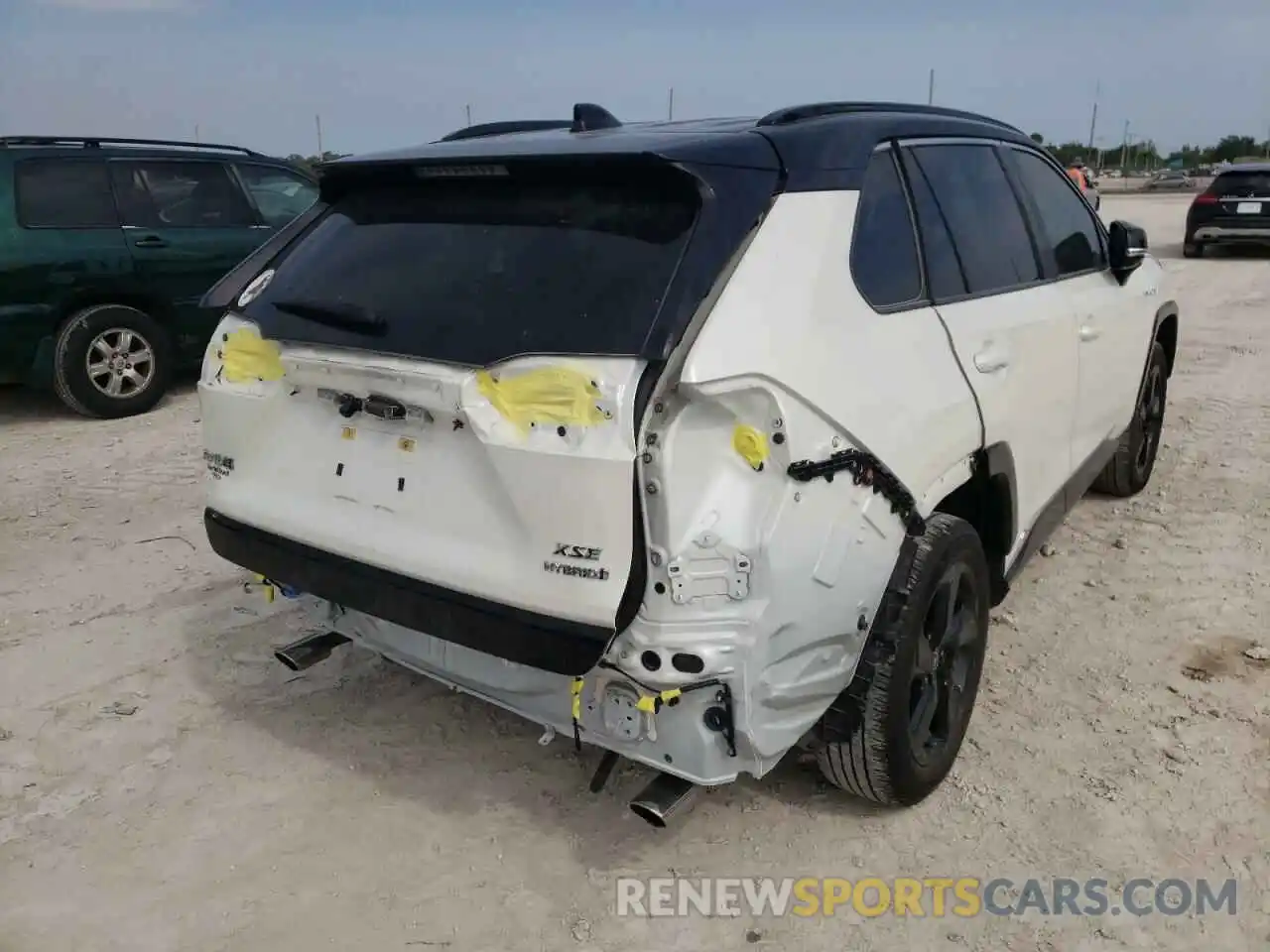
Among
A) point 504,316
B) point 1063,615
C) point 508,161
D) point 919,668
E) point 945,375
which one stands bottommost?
point 1063,615

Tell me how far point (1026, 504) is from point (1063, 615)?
93 cm

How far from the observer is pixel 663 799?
96.0 inches

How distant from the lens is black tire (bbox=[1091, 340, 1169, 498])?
5.24 metres

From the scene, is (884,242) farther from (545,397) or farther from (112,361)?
(112,361)

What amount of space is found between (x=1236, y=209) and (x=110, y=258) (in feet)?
50.4

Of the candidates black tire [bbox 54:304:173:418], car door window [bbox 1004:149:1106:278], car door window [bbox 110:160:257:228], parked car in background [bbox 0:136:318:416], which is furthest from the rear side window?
car door window [bbox 1004:149:1106:278]

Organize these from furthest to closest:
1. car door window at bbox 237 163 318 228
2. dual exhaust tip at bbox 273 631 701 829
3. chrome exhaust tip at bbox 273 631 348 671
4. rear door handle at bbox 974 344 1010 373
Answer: car door window at bbox 237 163 318 228
chrome exhaust tip at bbox 273 631 348 671
rear door handle at bbox 974 344 1010 373
dual exhaust tip at bbox 273 631 701 829

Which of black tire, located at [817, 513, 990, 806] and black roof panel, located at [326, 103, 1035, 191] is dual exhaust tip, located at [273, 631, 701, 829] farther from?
black roof panel, located at [326, 103, 1035, 191]

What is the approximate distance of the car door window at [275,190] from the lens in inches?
341

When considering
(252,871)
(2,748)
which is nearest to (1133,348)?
(252,871)

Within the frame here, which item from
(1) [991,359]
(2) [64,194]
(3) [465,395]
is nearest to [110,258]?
(2) [64,194]

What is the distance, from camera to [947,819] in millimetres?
2953

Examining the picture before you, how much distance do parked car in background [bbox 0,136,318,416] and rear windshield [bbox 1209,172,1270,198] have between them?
14.3 metres

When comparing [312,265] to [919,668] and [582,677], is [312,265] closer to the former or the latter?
[582,677]
